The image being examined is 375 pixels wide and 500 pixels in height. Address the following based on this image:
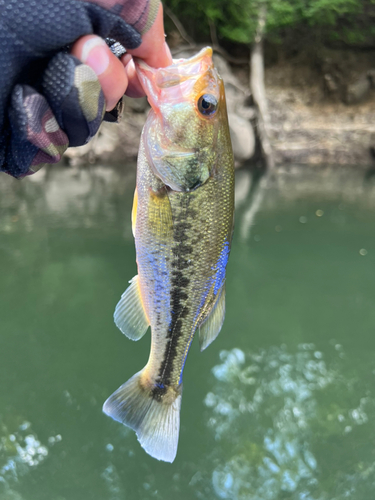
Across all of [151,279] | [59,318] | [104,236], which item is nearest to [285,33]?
[104,236]

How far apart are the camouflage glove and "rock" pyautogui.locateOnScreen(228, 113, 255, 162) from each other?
32.8ft

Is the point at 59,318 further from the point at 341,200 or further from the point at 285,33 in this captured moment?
the point at 285,33

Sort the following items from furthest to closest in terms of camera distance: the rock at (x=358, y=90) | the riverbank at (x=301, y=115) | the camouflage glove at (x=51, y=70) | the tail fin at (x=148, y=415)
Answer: the rock at (x=358, y=90)
the riverbank at (x=301, y=115)
the tail fin at (x=148, y=415)
the camouflage glove at (x=51, y=70)

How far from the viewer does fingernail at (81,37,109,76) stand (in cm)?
90

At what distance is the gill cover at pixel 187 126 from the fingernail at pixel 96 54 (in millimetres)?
254

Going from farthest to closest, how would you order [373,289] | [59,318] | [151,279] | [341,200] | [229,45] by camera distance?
[229,45]
[341,200]
[373,289]
[59,318]
[151,279]

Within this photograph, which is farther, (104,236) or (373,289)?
(104,236)

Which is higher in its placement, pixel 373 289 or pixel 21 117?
A: pixel 21 117

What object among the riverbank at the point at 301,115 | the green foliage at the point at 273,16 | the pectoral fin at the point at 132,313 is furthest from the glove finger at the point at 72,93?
the green foliage at the point at 273,16

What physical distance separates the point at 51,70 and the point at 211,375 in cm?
267

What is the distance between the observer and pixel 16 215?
5922 millimetres

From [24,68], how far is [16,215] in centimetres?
Result: 552

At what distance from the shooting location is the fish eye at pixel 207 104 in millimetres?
1182

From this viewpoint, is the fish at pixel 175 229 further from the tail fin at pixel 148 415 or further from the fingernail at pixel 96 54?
the fingernail at pixel 96 54
